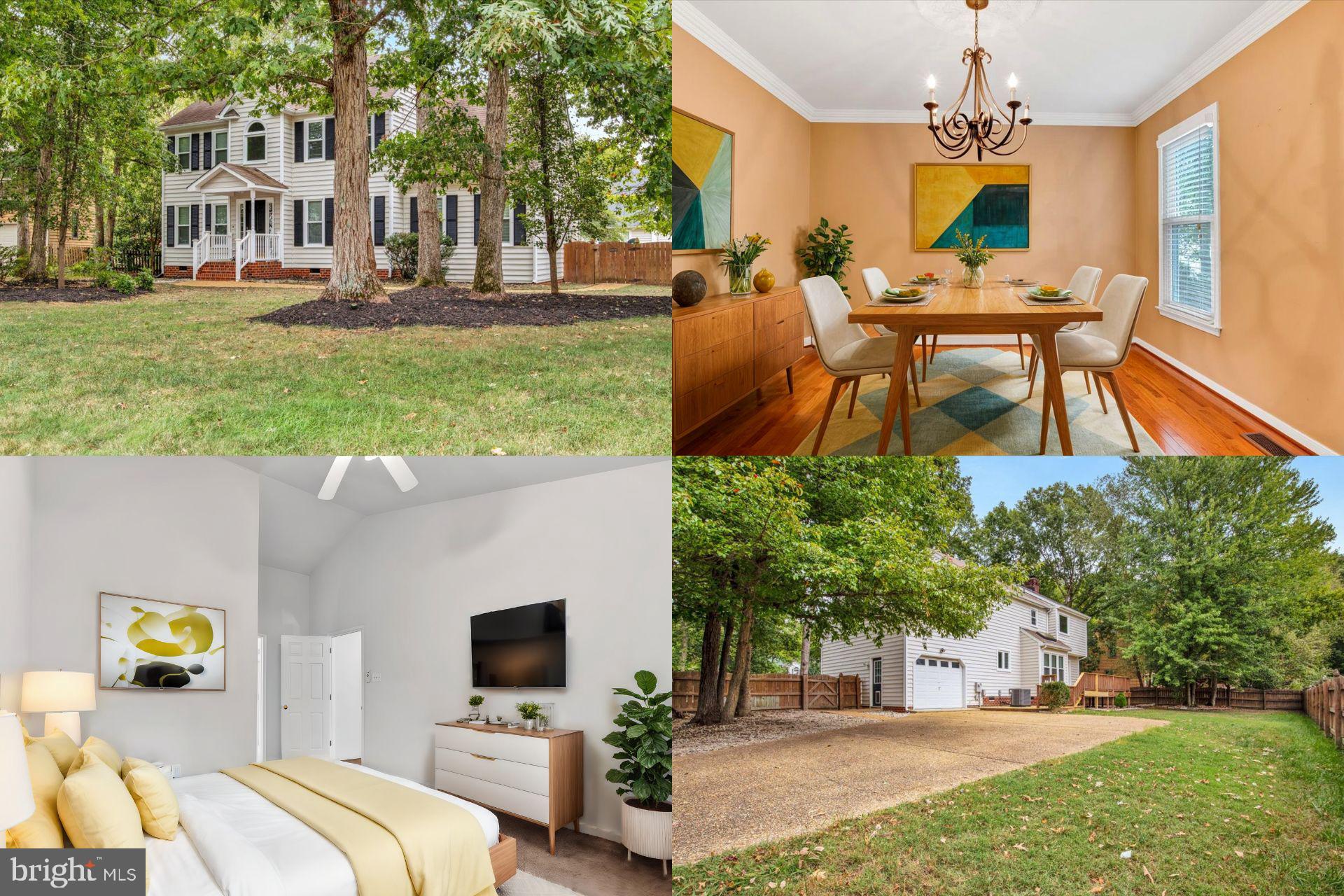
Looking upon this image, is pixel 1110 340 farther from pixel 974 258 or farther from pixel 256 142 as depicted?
pixel 256 142

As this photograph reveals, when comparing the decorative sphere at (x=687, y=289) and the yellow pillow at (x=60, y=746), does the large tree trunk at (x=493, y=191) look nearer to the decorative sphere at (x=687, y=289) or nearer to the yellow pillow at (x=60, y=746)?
the decorative sphere at (x=687, y=289)

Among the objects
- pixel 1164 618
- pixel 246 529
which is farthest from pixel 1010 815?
pixel 246 529

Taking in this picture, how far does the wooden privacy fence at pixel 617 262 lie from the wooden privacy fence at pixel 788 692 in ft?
6.30

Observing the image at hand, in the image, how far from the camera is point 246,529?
2141 mm

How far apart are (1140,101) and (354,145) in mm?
3789

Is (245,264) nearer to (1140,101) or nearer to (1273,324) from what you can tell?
(1140,101)

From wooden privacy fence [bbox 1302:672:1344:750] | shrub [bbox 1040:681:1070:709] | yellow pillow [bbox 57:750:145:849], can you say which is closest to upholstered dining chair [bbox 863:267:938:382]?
shrub [bbox 1040:681:1070:709]

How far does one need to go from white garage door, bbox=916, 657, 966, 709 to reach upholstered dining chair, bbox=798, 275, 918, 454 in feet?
3.47

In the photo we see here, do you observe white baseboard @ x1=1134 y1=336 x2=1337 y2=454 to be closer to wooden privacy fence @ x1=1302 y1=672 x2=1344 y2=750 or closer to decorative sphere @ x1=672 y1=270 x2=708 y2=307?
wooden privacy fence @ x1=1302 y1=672 x2=1344 y2=750

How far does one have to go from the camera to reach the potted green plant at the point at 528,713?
2.26 m

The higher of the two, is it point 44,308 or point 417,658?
point 44,308

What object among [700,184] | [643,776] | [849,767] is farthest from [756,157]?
[643,776]

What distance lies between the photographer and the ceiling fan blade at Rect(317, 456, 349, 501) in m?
2.26

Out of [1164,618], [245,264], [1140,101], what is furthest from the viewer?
[1140,101]
